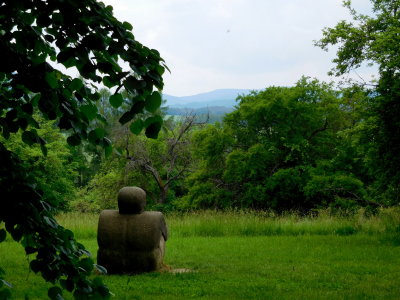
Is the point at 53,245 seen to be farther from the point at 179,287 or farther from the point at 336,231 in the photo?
the point at 336,231

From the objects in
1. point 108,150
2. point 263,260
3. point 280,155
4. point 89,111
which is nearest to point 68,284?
point 108,150

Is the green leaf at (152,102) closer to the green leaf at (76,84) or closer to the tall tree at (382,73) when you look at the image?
the green leaf at (76,84)

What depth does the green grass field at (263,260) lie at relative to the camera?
8.56m

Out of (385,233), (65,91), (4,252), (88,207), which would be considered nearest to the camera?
(65,91)

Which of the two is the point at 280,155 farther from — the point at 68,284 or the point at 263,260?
the point at 68,284

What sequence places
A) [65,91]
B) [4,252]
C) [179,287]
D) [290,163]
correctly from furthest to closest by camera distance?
[290,163], [4,252], [179,287], [65,91]

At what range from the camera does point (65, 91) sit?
2.70 m

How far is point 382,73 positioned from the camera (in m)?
15.7

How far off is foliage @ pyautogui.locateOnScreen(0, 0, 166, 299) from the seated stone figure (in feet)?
24.5

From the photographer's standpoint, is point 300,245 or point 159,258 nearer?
point 159,258

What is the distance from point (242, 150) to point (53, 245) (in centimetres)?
3020

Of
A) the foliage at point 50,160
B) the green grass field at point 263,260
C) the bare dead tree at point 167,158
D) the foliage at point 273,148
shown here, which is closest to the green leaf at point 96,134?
the green grass field at point 263,260

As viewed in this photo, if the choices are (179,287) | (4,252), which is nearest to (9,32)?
(179,287)

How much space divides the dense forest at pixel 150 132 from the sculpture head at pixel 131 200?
145 centimetres
